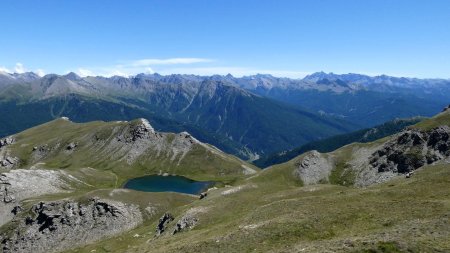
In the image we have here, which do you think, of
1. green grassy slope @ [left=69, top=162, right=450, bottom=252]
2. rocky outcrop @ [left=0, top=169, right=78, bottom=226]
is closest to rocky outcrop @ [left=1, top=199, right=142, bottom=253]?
rocky outcrop @ [left=0, top=169, right=78, bottom=226]

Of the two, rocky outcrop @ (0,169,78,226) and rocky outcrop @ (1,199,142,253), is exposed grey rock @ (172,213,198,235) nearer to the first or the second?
rocky outcrop @ (1,199,142,253)

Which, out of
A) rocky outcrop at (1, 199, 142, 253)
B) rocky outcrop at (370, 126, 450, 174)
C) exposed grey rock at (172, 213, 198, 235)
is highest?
rocky outcrop at (370, 126, 450, 174)

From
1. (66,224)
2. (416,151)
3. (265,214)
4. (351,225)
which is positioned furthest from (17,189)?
(416,151)

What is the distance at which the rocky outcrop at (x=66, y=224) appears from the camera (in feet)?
469

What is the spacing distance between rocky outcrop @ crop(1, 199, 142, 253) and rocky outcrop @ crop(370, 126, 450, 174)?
115 m

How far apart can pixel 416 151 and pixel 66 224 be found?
151 metres

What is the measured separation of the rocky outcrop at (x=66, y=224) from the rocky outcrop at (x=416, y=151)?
11465 centimetres

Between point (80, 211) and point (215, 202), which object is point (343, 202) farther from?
point (80, 211)

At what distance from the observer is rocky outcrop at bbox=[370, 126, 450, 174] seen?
184 metres

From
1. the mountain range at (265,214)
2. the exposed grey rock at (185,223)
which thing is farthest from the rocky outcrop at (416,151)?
the exposed grey rock at (185,223)

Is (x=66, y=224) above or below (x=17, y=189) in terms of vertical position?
below

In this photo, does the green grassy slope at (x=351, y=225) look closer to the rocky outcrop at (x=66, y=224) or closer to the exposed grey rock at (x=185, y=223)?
the exposed grey rock at (x=185, y=223)

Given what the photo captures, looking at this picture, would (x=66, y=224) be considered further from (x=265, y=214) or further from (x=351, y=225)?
(x=351, y=225)

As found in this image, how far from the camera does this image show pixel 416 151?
190 metres
